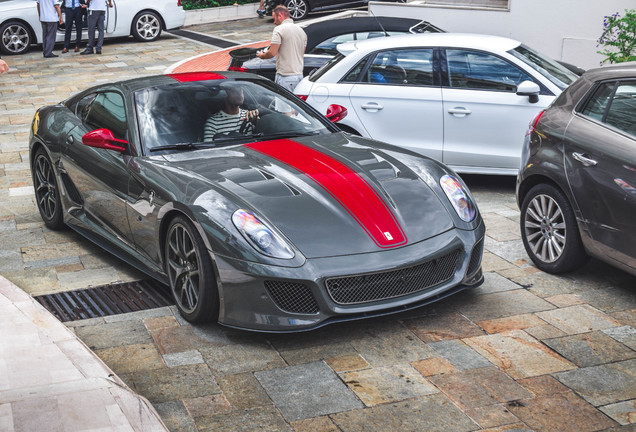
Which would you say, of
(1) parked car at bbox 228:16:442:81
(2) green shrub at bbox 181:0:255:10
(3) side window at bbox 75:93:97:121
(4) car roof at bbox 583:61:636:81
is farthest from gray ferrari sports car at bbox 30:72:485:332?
(2) green shrub at bbox 181:0:255:10

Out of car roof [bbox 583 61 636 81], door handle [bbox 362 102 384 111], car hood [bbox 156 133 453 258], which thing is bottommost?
door handle [bbox 362 102 384 111]

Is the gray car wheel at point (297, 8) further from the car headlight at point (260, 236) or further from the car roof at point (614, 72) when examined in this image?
the car headlight at point (260, 236)

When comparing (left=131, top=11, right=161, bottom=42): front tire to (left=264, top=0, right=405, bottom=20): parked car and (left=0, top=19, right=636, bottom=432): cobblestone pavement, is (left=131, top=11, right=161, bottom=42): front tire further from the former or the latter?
(left=0, top=19, right=636, bottom=432): cobblestone pavement

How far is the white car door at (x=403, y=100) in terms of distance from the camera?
9.07 m

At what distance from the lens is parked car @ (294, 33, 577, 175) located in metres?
8.80

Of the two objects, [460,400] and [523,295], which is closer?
[460,400]

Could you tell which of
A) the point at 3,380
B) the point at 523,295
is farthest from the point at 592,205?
the point at 3,380

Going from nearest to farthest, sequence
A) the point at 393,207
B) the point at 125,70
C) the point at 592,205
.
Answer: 1. the point at 393,207
2. the point at 592,205
3. the point at 125,70

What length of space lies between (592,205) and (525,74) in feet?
9.58

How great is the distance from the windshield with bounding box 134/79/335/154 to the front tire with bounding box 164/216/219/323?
0.90m

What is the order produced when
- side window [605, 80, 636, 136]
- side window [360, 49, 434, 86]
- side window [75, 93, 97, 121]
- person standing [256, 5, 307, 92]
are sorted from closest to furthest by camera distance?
side window [605, 80, 636, 136]
side window [75, 93, 97, 121]
side window [360, 49, 434, 86]
person standing [256, 5, 307, 92]

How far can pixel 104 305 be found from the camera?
626 cm

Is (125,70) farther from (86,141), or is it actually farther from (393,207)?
(393,207)

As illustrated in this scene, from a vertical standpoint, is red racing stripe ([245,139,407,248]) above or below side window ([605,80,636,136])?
below
